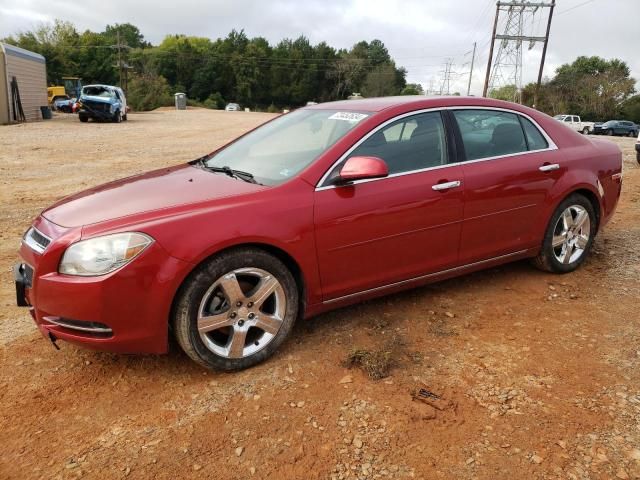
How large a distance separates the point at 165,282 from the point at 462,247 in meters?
2.14

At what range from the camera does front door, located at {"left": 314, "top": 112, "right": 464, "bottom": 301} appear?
324 centimetres

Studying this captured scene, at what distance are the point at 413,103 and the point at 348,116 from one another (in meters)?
0.48

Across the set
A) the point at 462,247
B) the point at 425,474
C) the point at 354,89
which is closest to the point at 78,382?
the point at 425,474

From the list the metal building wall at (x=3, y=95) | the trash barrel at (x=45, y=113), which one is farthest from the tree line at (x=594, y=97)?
the metal building wall at (x=3, y=95)

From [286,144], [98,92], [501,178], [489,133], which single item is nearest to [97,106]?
[98,92]

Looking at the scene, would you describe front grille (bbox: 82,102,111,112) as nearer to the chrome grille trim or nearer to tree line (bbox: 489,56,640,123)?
the chrome grille trim

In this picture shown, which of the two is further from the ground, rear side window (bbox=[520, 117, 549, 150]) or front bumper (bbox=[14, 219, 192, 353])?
rear side window (bbox=[520, 117, 549, 150])

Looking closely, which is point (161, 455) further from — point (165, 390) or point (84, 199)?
point (84, 199)

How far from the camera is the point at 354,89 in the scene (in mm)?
101250

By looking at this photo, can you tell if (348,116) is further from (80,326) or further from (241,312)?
(80,326)

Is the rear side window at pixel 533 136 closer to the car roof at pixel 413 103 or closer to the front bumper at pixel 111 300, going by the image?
the car roof at pixel 413 103

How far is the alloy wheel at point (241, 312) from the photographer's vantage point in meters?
2.92

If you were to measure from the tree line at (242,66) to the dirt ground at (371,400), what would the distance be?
6880 centimetres

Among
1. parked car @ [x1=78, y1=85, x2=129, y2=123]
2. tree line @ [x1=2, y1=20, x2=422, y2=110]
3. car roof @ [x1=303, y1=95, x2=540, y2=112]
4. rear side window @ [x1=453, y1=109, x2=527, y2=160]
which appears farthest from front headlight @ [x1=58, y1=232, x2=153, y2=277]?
tree line @ [x1=2, y1=20, x2=422, y2=110]
